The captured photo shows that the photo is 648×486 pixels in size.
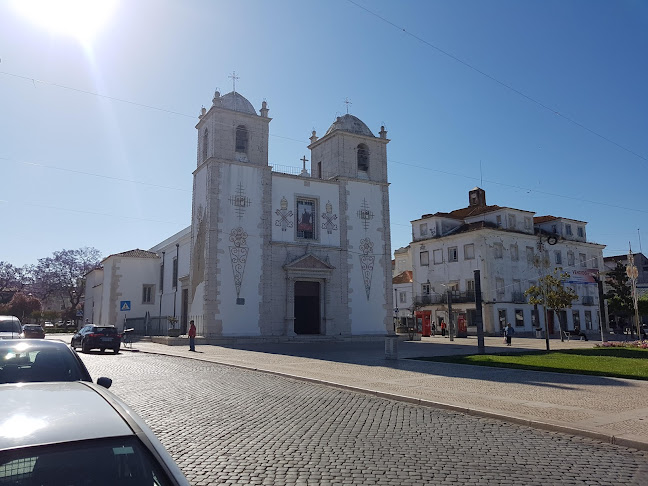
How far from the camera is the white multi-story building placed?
50.1 m

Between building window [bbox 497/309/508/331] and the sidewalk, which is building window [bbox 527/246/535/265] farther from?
the sidewalk

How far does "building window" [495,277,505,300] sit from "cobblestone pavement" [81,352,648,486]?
4181 centimetres

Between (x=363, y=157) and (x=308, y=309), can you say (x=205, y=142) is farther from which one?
(x=308, y=309)

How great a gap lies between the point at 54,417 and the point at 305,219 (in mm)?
33959

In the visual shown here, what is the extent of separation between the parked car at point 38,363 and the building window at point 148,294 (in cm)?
4392

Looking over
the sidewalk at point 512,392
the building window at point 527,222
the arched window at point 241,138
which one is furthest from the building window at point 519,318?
the sidewalk at point 512,392

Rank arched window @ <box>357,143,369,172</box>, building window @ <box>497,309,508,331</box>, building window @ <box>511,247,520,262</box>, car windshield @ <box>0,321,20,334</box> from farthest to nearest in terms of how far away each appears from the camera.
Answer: building window @ <box>511,247,520,262</box>, building window @ <box>497,309,508,331</box>, arched window @ <box>357,143,369,172</box>, car windshield @ <box>0,321,20,334</box>

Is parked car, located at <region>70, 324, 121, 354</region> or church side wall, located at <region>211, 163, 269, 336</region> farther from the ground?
church side wall, located at <region>211, 163, 269, 336</region>

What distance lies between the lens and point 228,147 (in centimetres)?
3447

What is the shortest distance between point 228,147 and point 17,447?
33502 mm

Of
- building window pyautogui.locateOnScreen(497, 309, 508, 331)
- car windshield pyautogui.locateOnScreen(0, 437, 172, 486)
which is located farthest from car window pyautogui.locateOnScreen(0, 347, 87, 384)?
building window pyautogui.locateOnScreen(497, 309, 508, 331)

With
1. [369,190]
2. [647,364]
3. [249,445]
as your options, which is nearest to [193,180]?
[369,190]

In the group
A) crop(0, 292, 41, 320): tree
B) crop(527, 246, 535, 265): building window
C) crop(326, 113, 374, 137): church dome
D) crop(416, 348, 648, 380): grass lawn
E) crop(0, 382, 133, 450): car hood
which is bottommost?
crop(416, 348, 648, 380): grass lawn

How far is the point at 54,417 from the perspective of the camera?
261cm
